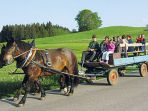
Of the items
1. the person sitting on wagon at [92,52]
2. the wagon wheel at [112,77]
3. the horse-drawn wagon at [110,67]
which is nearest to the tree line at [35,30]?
the horse-drawn wagon at [110,67]

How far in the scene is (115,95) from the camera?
11.6 m

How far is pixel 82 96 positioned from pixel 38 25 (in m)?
120

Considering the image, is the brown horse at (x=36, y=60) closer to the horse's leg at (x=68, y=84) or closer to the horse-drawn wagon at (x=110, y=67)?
the horse's leg at (x=68, y=84)

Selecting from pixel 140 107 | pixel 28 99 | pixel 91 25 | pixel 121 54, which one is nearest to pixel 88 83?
pixel 121 54

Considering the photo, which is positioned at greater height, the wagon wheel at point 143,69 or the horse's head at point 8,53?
the horse's head at point 8,53

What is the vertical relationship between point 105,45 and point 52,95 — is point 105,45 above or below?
above

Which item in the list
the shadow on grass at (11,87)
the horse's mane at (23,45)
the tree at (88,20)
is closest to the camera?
the horse's mane at (23,45)

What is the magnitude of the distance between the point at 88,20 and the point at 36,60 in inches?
6201

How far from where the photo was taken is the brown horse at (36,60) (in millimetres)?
10443

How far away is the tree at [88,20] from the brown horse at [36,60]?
151 m

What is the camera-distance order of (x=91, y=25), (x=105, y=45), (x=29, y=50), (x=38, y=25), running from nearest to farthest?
(x=29, y=50) < (x=105, y=45) < (x=38, y=25) < (x=91, y=25)

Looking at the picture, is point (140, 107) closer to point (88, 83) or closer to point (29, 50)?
point (29, 50)

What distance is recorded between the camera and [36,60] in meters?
11.1

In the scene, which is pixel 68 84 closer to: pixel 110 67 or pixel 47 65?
pixel 47 65
